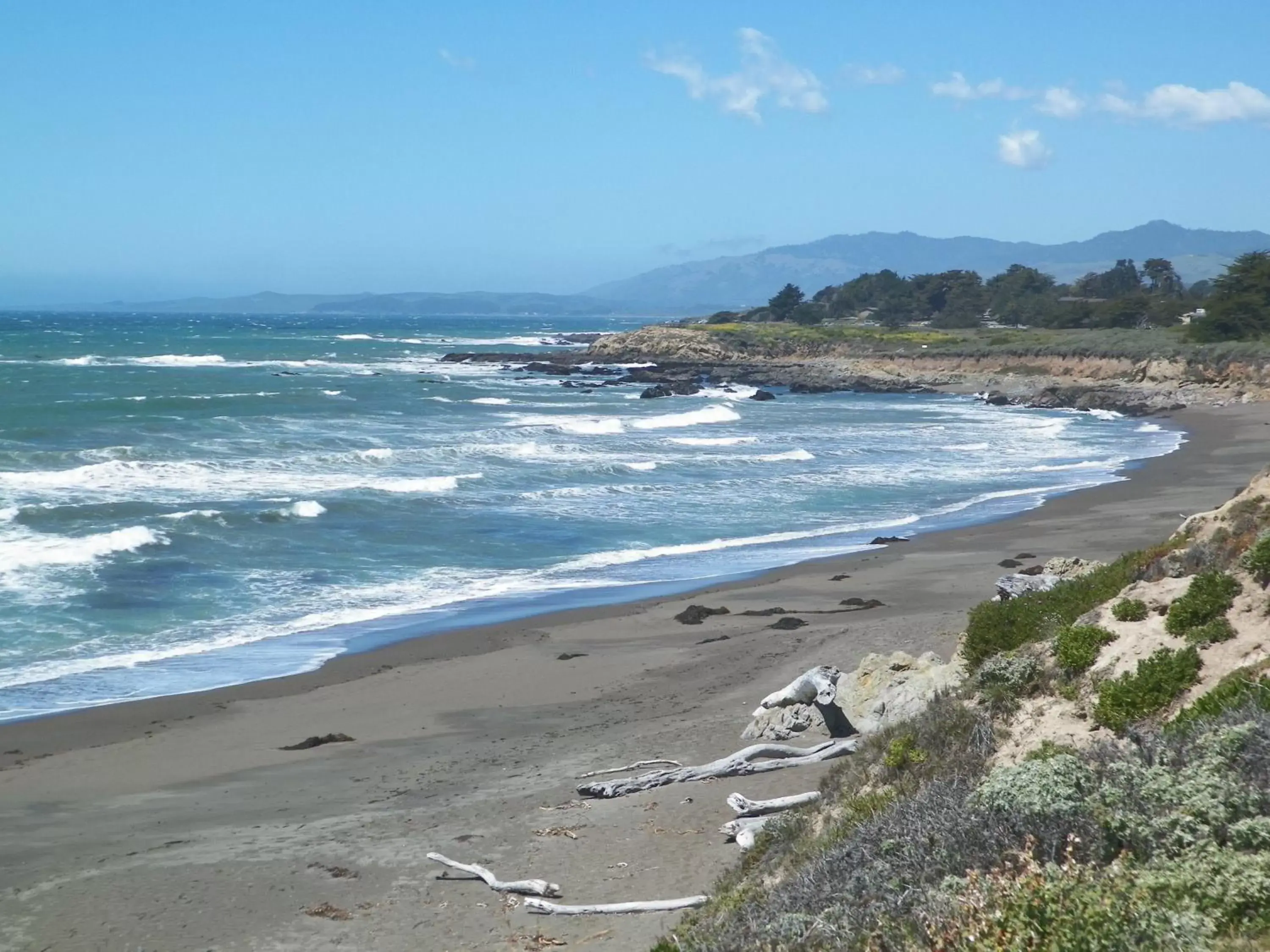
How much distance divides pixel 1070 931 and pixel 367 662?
42.9 feet

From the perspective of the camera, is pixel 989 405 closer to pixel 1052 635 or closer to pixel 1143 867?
pixel 1052 635

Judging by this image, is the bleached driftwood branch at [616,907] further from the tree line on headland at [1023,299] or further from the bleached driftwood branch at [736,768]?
the tree line on headland at [1023,299]

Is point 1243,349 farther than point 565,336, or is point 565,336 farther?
point 565,336

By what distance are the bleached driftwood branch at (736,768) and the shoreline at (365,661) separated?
6.01 metres

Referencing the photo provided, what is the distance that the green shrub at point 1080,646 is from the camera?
816cm

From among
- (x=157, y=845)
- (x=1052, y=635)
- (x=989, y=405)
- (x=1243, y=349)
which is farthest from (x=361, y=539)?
(x=1243, y=349)

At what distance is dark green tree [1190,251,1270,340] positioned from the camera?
70.1 m

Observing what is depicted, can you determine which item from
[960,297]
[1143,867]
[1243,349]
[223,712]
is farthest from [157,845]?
[960,297]

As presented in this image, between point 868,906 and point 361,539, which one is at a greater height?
point 868,906

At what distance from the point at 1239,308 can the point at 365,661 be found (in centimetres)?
6763

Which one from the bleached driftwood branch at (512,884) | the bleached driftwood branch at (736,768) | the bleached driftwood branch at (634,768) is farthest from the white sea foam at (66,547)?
the bleached driftwood branch at (512,884)

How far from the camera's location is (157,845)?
10.0m

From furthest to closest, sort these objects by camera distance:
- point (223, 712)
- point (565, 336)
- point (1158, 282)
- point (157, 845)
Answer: point (565, 336) < point (1158, 282) < point (223, 712) < point (157, 845)

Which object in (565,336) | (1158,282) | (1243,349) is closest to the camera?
(1243,349)
